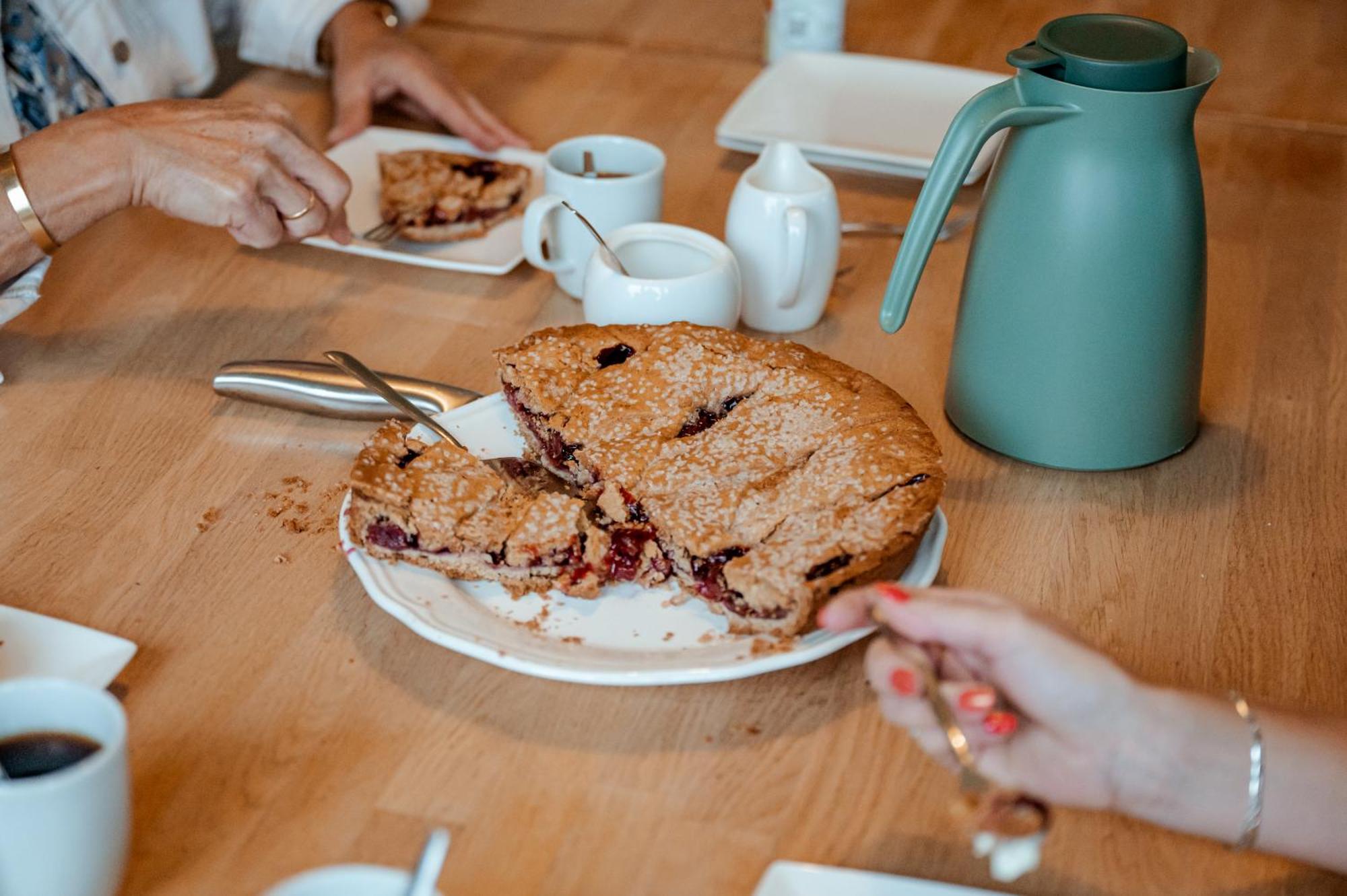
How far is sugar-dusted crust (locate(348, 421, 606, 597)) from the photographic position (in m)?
1.05

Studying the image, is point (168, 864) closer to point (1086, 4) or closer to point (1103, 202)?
point (1103, 202)

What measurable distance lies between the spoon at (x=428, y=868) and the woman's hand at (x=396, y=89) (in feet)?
4.41

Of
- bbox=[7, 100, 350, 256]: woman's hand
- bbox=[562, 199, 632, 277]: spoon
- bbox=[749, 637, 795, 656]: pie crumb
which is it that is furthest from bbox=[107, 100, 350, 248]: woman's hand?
bbox=[749, 637, 795, 656]: pie crumb

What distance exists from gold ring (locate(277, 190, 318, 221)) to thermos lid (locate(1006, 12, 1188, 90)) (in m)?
0.81

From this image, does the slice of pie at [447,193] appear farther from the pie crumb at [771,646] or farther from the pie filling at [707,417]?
the pie crumb at [771,646]

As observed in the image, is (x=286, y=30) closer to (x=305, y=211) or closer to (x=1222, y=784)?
(x=305, y=211)

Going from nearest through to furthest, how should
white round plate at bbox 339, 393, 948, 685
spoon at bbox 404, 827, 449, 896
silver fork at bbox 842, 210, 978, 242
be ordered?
1. spoon at bbox 404, 827, 449, 896
2. white round plate at bbox 339, 393, 948, 685
3. silver fork at bbox 842, 210, 978, 242

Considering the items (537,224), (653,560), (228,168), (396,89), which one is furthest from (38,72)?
(653,560)

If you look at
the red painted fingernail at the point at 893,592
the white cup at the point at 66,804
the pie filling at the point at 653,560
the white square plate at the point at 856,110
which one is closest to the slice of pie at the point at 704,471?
the pie filling at the point at 653,560

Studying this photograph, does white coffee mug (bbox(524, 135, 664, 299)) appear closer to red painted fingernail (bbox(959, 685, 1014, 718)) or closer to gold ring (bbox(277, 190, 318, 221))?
gold ring (bbox(277, 190, 318, 221))

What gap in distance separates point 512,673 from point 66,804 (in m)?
0.38

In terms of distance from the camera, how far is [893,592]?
857 millimetres

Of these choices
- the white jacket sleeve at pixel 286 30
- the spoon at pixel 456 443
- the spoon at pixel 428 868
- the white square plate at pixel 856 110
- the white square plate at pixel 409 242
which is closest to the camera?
the spoon at pixel 428 868

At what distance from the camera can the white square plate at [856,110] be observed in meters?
1.82
